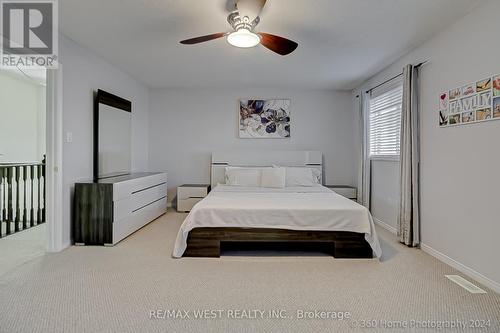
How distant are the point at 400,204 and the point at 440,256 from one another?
726 millimetres

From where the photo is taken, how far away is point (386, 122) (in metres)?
4.04

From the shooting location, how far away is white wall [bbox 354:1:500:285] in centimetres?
224

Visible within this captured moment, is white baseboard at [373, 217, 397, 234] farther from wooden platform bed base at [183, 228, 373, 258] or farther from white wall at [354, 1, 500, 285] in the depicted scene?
wooden platform bed base at [183, 228, 373, 258]

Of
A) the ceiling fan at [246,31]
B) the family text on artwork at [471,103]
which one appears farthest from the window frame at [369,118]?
the ceiling fan at [246,31]

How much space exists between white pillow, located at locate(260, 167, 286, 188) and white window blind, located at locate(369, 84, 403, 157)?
151 cm

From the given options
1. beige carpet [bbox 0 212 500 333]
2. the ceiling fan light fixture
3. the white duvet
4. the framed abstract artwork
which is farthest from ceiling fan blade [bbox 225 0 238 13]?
the framed abstract artwork

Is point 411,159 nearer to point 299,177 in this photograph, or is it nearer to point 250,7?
point 299,177

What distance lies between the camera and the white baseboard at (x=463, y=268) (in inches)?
86.6

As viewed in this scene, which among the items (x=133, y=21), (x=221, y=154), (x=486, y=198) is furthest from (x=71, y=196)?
(x=486, y=198)

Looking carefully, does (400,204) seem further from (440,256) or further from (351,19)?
(351,19)

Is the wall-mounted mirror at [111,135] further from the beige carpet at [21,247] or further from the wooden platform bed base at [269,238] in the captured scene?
the wooden platform bed base at [269,238]

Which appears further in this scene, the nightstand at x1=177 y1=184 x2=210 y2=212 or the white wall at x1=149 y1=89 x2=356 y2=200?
the white wall at x1=149 y1=89 x2=356 y2=200

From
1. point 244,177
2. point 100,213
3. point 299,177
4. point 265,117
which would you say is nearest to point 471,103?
point 299,177

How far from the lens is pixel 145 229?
3.95m
